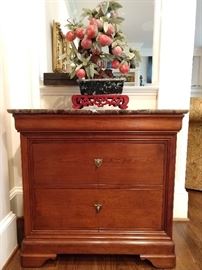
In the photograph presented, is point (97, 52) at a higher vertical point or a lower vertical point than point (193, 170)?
higher

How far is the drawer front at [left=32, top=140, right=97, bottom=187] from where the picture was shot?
129cm

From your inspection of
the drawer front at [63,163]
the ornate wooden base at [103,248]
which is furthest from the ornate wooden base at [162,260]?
the drawer front at [63,163]

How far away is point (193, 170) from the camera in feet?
7.90

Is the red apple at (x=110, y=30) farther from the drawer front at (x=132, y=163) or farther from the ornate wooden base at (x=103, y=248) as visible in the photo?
the ornate wooden base at (x=103, y=248)

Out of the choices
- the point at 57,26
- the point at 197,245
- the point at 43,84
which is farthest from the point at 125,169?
the point at 57,26

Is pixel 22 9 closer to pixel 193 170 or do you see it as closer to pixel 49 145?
pixel 49 145

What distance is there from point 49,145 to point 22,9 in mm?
1047

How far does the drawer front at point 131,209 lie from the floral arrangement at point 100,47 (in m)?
0.65

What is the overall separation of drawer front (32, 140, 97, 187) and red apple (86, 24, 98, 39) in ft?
1.83

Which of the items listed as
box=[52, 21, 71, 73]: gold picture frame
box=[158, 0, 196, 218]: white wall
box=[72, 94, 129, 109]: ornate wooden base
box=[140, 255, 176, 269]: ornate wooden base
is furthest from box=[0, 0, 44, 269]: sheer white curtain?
box=[140, 255, 176, 269]: ornate wooden base

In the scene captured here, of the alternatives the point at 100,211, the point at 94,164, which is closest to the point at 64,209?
the point at 100,211

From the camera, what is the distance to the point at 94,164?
129 centimetres

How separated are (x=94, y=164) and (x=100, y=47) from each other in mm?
613

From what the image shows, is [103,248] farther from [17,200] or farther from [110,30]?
[110,30]
